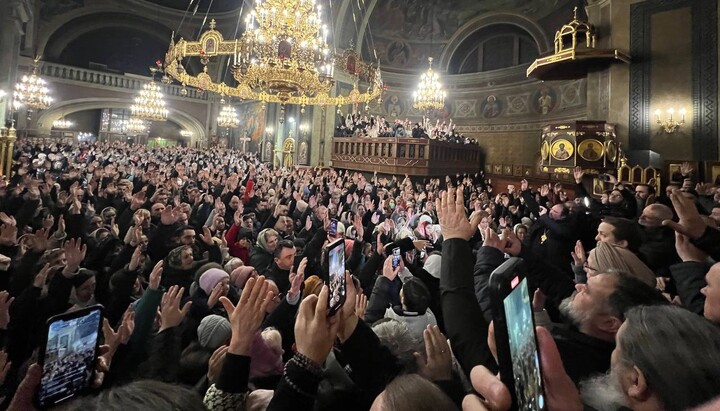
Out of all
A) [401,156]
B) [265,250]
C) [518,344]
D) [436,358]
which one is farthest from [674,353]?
[401,156]

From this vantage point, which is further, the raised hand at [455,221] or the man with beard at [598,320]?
the raised hand at [455,221]

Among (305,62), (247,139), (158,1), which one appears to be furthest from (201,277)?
(158,1)

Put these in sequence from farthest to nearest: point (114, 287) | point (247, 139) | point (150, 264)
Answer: point (247, 139), point (150, 264), point (114, 287)

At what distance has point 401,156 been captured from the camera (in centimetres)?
1329

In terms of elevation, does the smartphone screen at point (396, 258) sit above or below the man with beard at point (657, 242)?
below

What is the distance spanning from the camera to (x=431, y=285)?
3.29 metres

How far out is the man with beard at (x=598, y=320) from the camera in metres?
1.44

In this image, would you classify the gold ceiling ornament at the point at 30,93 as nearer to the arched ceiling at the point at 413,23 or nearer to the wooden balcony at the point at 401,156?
the wooden balcony at the point at 401,156

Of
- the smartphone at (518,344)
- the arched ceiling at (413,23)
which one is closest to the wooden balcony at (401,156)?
the arched ceiling at (413,23)

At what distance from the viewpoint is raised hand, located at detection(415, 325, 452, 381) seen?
4.84 feet

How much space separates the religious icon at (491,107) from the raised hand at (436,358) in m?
19.9

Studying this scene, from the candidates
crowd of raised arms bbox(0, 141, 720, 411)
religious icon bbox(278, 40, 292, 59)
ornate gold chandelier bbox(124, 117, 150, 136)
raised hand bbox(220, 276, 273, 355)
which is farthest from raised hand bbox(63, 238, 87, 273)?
ornate gold chandelier bbox(124, 117, 150, 136)

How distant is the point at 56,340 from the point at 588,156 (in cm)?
1024

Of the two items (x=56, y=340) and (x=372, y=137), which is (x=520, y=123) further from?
(x=56, y=340)
